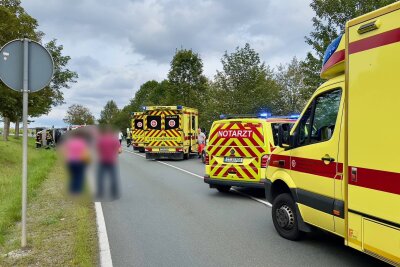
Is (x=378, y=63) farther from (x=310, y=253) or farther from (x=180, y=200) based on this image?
(x=180, y=200)

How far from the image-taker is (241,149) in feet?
32.8

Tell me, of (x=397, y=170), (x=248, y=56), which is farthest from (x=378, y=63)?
(x=248, y=56)

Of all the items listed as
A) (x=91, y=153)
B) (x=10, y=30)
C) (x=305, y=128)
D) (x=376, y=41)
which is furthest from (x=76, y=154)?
(x=10, y=30)

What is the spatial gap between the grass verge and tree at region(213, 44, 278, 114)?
2219 cm

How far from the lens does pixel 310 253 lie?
5.62 metres

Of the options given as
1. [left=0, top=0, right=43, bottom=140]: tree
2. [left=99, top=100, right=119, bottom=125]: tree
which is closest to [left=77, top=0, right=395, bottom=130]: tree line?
[left=99, top=100, right=119, bottom=125]: tree

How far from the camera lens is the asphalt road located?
5301 mm

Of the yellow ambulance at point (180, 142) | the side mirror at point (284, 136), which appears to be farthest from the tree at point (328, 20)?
the side mirror at point (284, 136)

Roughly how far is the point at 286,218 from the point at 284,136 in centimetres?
127

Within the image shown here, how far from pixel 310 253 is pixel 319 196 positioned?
0.88 metres

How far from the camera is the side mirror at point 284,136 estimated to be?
6.13 meters

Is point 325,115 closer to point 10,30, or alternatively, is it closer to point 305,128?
point 305,128

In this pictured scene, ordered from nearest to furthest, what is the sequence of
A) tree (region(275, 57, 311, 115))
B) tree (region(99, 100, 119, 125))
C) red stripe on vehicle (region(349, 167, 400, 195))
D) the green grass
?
tree (region(99, 100, 119, 125)) < red stripe on vehicle (region(349, 167, 400, 195)) < the green grass < tree (region(275, 57, 311, 115))

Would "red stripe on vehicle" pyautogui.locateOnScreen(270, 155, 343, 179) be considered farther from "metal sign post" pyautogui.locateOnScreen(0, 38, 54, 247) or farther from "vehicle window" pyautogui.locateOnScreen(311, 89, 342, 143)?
"metal sign post" pyautogui.locateOnScreen(0, 38, 54, 247)
